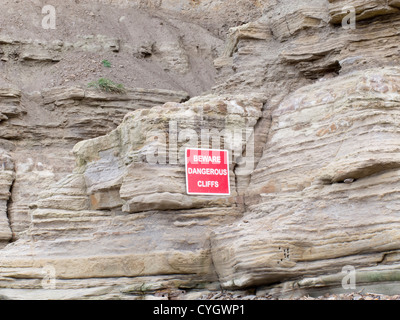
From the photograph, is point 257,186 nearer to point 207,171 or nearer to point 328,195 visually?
point 207,171

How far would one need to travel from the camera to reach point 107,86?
19922mm

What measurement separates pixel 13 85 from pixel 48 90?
1.21 meters

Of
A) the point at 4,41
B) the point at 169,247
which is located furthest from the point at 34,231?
the point at 4,41

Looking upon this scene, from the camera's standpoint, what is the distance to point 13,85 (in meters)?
20.2

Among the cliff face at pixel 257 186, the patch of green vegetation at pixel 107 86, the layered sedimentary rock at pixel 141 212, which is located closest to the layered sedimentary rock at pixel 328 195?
the cliff face at pixel 257 186

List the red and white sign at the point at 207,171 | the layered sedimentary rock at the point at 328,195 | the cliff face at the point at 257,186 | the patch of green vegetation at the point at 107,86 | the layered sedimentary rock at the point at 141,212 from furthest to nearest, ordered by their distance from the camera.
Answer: the patch of green vegetation at the point at 107,86 → the red and white sign at the point at 207,171 → the layered sedimentary rock at the point at 141,212 → the cliff face at the point at 257,186 → the layered sedimentary rock at the point at 328,195

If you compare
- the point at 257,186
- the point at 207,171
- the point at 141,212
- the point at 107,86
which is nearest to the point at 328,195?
the point at 257,186

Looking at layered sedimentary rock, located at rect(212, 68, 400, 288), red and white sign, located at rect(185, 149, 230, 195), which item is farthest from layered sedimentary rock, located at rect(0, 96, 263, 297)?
layered sedimentary rock, located at rect(212, 68, 400, 288)

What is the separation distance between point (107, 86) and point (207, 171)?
35.2 feet

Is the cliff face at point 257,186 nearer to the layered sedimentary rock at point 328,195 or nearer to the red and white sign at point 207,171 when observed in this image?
the layered sedimentary rock at point 328,195

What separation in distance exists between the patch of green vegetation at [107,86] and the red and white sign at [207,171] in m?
10.6

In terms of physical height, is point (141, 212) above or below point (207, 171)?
below

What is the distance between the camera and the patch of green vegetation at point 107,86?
19891mm

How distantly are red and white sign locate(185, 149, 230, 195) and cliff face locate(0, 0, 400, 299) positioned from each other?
5.1 inches
